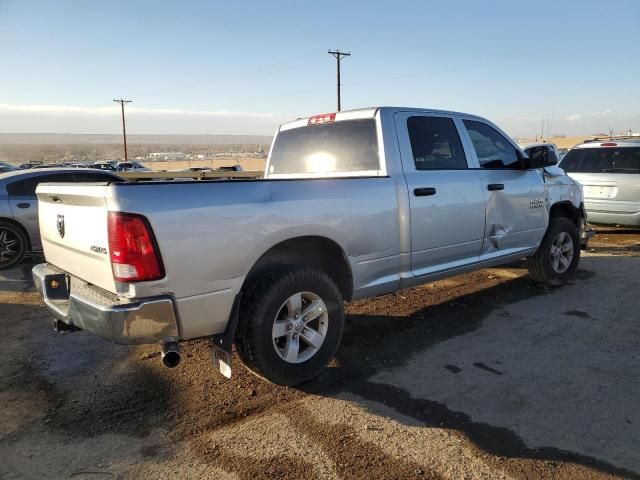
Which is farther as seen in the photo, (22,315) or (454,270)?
(22,315)

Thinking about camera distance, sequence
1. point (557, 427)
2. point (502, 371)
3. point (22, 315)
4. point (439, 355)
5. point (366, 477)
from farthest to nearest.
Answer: point (22, 315) < point (439, 355) < point (502, 371) < point (557, 427) < point (366, 477)

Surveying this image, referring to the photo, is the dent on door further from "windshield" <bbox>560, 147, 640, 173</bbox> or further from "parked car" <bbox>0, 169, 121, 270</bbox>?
"parked car" <bbox>0, 169, 121, 270</bbox>

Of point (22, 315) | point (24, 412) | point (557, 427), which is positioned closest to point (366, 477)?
point (557, 427)

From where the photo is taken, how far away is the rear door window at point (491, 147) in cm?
488

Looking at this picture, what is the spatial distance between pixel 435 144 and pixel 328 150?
38.4 inches

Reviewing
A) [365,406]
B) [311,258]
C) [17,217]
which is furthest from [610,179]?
[17,217]

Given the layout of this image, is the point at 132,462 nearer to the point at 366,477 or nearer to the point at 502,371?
the point at 366,477

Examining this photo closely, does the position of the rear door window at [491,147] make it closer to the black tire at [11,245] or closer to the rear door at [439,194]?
the rear door at [439,194]

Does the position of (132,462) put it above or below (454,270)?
below

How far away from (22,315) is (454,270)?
4471 mm

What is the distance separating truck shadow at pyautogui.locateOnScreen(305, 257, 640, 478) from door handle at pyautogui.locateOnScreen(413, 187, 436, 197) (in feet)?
4.17

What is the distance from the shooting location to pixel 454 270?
4.51 m

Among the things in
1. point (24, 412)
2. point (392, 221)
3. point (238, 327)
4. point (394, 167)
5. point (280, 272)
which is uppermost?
point (394, 167)

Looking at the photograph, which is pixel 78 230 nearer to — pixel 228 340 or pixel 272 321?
pixel 228 340
